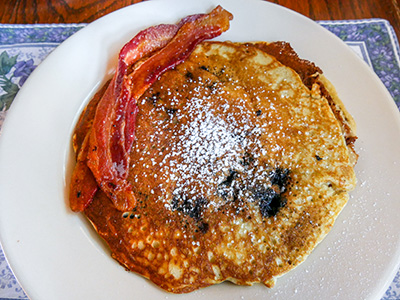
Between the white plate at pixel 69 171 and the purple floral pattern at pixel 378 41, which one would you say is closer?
the white plate at pixel 69 171

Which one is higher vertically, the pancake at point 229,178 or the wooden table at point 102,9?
the wooden table at point 102,9

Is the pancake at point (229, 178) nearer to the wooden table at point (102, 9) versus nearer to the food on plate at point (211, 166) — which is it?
the food on plate at point (211, 166)

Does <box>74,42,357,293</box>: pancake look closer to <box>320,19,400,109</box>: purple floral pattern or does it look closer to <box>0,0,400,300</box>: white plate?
<box>0,0,400,300</box>: white plate

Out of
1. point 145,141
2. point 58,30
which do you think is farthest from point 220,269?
point 58,30

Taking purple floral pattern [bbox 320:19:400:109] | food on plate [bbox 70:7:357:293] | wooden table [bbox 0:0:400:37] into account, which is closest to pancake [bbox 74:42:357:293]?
food on plate [bbox 70:7:357:293]

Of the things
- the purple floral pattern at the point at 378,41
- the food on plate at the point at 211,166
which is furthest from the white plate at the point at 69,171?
the purple floral pattern at the point at 378,41

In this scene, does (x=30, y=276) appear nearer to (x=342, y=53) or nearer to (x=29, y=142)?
(x=29, y=142)
